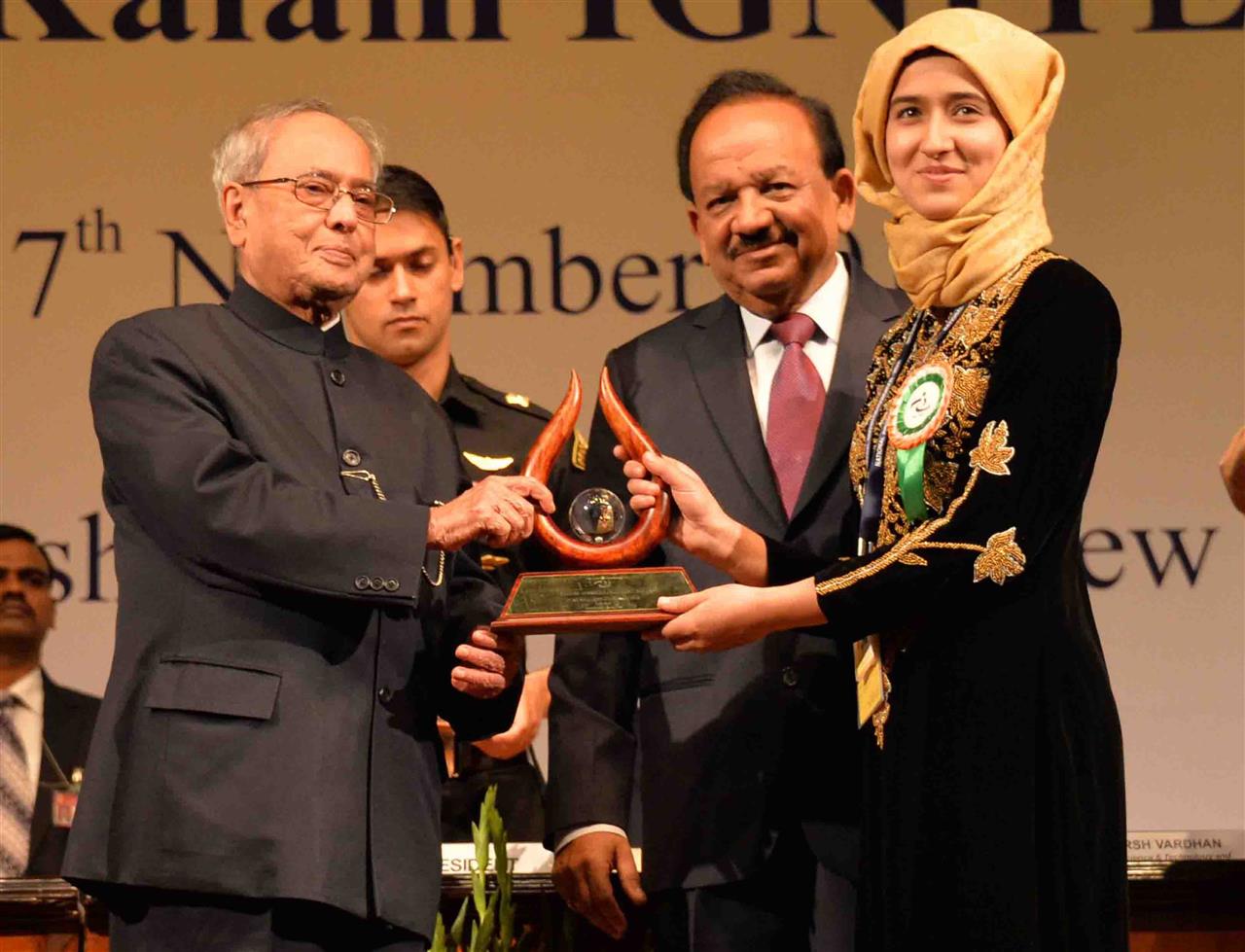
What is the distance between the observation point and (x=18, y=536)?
5352 mm

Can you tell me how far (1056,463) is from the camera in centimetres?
293

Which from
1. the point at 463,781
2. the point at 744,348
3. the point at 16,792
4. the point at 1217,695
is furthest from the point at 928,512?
the point at 16,792

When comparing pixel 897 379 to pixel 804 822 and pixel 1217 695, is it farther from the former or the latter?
pixel 1217 695

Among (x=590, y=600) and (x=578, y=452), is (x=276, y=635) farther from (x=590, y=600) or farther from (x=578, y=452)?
(x=578, y=452)

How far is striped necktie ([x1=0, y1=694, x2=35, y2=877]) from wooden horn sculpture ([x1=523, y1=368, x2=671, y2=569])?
7.62 feet

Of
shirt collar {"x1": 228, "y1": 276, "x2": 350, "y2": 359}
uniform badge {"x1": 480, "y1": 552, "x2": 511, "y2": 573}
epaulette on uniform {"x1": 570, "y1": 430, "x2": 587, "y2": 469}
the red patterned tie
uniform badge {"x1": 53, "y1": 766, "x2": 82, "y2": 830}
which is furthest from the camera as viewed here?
uniform badge {"x1": 53, "y1": 766, "x2": 82, "y2": 830}

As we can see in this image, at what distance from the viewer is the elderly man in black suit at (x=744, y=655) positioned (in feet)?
11.0

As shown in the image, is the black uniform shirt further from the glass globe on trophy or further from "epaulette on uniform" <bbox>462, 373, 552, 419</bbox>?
the glass globe on trophy

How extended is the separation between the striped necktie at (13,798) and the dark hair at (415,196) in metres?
1.61

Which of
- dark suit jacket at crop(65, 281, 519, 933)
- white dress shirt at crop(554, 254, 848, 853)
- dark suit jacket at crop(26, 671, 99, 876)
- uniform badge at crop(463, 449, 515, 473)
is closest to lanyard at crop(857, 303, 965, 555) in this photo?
white dress shirt at crop(554, 254, 848, 853)

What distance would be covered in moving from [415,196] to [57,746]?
1640 mm

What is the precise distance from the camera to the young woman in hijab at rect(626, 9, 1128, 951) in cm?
288

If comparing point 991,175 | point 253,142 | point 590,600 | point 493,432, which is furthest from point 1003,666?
point 493,432

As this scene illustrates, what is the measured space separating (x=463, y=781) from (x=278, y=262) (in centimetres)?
143
